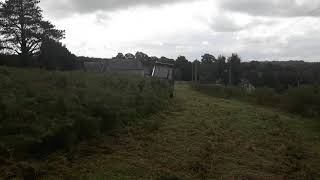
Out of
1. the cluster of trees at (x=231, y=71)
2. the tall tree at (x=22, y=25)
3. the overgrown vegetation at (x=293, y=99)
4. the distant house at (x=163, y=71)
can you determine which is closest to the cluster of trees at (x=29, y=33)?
the tall tree at (x=22, y=25)

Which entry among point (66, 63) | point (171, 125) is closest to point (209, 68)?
point (66, 63)

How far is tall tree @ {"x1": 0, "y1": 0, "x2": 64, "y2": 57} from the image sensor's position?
117 feet

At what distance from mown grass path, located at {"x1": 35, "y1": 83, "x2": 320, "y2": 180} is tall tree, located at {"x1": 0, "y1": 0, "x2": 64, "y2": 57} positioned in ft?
65.6

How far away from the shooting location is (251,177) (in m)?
10.4

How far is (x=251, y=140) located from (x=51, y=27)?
1007 inches

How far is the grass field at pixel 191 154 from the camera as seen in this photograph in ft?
33.2

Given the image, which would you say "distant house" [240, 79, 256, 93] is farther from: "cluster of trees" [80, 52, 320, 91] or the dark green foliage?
the dark green foliage

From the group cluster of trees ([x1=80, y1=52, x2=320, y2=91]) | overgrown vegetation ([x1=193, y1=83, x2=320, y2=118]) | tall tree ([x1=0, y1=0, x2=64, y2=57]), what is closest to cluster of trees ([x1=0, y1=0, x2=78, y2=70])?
tall tree ([x1=0, y1=0, x2=64, y2=57])

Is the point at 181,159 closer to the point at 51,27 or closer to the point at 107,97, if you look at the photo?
the point at 107,97

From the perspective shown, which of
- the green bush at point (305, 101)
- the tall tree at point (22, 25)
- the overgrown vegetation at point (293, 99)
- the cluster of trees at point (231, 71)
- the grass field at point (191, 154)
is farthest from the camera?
the cluster of trees at point (231, 71)

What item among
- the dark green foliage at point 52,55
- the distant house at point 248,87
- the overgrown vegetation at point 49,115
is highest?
the dark green foliage at point 52,55

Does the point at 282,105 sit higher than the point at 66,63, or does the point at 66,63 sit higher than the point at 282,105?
the point at 66,63

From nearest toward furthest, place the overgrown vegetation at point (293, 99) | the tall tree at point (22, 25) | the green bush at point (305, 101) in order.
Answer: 1. the green bush at point (305, 101)
2. the overgrown vegetation at point (293, 99)
3. the tall tree at point (22, 25)

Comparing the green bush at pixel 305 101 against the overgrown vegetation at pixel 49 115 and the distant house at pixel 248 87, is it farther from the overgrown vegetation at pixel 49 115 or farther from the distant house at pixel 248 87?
the overgrown vegetation at pixel 49 115
